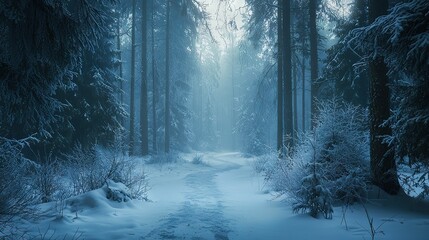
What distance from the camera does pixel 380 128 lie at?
675 centimetres

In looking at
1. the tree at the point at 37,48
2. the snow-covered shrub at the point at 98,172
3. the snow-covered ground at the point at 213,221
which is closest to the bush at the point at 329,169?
the snow-covered ground at the point at 213,221

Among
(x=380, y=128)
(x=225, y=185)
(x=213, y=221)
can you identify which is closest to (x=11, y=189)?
(x=213, y=221)

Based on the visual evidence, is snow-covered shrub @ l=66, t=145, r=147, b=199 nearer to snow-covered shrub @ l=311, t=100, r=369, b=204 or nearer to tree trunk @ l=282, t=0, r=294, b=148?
snow-covered shrub @ l=311, t=100, r=369, b=204

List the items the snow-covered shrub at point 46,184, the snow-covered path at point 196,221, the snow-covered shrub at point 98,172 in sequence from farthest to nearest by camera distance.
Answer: the snow-covered shrub at point 98,172 < the snow-covered shrub at point 46,184 < the snow-covered path at point 196,221

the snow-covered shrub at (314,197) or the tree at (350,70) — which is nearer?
the snow-covered shrub at (314,197)

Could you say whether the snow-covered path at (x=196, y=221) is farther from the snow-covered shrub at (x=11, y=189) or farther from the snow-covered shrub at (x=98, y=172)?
the snow-covered shrub at (x=11, y=189)

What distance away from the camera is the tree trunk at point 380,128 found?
6734 millimetres

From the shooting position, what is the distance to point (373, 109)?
6902 millimetres

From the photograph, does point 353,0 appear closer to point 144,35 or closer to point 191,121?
point 144,35

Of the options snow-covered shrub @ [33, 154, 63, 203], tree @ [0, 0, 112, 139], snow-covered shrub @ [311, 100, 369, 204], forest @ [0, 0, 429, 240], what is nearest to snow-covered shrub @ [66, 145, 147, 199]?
forest @ [0, 0, 429, 240]

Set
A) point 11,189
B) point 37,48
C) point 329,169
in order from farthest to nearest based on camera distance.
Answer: point 329,169 → point 11,189 → point 37,48

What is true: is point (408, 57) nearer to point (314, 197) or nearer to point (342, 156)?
point (314, 197)

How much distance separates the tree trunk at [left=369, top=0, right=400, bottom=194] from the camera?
673cm

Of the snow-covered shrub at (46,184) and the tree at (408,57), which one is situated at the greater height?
the tree at (408,57)
